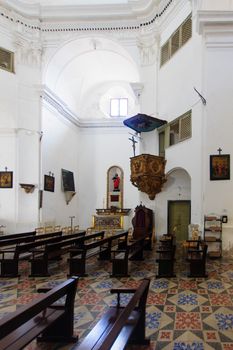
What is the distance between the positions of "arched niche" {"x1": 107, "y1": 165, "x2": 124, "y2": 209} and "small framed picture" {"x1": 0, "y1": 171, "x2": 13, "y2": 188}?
19.0 ft

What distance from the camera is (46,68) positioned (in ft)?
48.8

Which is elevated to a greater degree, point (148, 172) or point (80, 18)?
point (80, 18)

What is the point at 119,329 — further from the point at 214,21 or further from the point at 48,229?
the point at 48,229

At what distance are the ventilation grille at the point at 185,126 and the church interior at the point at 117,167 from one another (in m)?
0.04

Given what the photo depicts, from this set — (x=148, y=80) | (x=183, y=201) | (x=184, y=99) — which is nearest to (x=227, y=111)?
(x=184, y=99)

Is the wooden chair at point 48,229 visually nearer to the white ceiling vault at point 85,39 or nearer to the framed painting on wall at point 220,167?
the white ceiling vault at point 85,39

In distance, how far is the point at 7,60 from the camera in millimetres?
13969

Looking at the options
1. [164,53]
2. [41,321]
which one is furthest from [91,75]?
[41,321]

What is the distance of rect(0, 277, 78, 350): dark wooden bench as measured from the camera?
2.56 metres

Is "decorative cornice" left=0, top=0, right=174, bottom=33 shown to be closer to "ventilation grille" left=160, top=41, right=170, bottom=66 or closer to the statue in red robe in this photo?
"ventilation grille" left=160, top=41, right=170, bottom=66

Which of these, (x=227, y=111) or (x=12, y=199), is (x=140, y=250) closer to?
(x=227, y=111)

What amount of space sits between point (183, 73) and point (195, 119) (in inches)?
80.4

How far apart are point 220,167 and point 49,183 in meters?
7.79

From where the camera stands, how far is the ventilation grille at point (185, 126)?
1142cm
